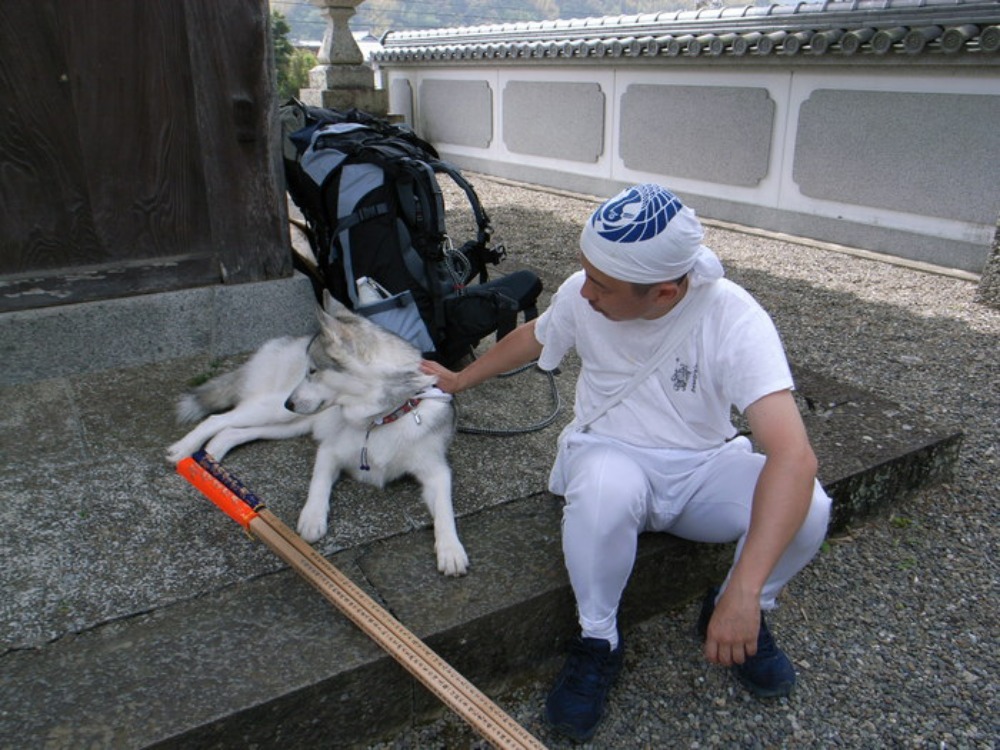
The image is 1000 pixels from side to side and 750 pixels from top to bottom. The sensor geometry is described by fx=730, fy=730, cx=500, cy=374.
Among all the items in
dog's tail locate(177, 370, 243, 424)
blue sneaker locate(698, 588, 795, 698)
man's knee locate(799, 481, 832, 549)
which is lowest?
blue sneaker locate(698, 588, 795, 698)

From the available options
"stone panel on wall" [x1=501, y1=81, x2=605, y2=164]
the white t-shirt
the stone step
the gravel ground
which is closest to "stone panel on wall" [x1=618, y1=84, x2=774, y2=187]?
"stone panel on wall" [x1=501, y1=81, x2=605, y2=164]

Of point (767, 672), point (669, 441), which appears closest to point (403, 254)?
point (669, 441)

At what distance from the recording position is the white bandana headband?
5.42ft

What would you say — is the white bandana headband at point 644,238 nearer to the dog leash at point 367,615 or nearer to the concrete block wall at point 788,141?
the dog leash at point 367,615

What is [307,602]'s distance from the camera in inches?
77.4

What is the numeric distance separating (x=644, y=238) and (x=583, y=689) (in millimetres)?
1160

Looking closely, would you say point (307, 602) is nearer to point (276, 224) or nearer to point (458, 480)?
point (458, 480)

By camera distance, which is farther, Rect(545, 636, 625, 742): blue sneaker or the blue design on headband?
Rect(545, 636, 625, 742): blue sneaker

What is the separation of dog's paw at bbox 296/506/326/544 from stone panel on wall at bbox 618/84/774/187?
685 centimetres

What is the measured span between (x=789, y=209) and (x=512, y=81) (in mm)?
5122

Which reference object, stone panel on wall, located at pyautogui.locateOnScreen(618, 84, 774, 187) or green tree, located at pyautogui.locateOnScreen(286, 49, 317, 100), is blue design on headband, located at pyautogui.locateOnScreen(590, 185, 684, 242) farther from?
green tree, located at pyautogui.locateOnScreen(286, 49, 317, 100)

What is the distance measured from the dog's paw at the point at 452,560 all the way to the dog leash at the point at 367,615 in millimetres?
272

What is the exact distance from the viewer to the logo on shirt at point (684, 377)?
1.88 meters

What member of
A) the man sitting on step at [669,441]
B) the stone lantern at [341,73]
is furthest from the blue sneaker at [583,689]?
the stone lantern at [341,73]
